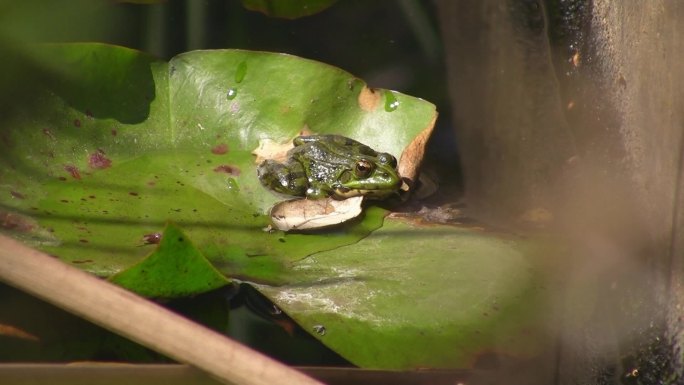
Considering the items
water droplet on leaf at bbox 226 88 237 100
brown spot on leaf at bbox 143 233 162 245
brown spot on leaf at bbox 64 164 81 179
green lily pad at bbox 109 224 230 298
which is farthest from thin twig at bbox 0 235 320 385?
water droplet on leaf at bbox 226 88 237 100

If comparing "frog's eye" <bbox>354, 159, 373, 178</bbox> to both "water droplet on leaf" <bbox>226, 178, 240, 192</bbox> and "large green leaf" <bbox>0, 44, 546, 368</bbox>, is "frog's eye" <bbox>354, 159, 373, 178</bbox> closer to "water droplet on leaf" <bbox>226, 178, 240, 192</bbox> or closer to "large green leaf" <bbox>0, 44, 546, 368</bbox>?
"large green leaf" <bbox>0, 44, 546, 368</bbox>

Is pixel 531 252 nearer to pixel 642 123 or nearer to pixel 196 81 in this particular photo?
pixel 642 123

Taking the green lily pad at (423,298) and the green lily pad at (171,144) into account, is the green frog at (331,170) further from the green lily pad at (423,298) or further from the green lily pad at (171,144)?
the green lily pad at (423,298)

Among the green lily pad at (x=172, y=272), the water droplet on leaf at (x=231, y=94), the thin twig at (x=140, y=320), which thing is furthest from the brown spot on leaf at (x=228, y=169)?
the thin twig at (x=140, y=320)

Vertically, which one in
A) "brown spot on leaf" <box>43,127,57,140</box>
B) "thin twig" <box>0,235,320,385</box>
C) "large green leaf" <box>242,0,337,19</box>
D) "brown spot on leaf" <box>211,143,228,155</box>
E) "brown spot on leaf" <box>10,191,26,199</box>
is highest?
"large green leaf" <box>242,0,337,19</box>

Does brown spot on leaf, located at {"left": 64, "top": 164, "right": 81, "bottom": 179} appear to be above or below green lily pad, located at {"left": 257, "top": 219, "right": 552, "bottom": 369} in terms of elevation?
above
